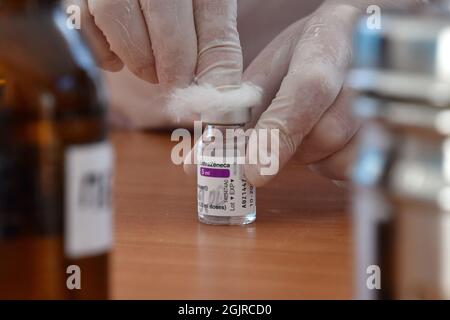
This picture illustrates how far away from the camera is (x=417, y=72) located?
41 centimetres

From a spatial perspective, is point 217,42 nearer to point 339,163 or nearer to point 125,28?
point 125,28

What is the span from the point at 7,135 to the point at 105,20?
607 millimetres

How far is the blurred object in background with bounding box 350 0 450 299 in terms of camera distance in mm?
410

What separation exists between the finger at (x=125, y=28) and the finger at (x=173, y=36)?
0.01m

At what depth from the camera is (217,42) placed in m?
1.06

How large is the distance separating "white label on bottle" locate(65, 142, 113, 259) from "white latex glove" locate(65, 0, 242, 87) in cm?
55

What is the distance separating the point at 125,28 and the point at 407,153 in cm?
71

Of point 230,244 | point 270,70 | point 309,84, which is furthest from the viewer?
point 270,70

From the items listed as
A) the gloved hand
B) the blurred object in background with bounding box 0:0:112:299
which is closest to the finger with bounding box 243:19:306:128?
the gloved hand

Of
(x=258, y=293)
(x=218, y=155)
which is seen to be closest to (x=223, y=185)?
(x=218, y=155)

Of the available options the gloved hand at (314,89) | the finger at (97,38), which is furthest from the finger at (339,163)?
the finger at (97,38)

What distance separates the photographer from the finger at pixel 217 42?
3.34ft

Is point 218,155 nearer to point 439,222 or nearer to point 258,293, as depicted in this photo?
point 258,293

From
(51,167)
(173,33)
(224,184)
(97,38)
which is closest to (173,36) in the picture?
(173,33)
